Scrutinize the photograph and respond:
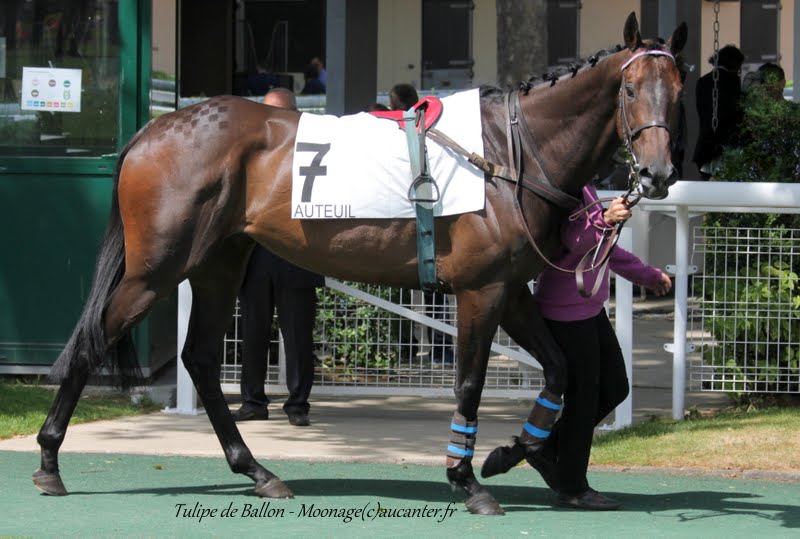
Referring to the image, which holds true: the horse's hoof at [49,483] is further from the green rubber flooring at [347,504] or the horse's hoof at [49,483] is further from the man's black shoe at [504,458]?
the man's black shoe at [504,458]

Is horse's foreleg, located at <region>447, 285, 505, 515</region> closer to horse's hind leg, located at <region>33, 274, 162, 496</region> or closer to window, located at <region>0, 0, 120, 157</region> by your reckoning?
horse's hind leg, located at <region>33, 274, 162, 496</region>

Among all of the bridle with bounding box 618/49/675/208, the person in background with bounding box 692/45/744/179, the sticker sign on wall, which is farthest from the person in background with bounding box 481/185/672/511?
the person in background with bounding box 692/45/744/179

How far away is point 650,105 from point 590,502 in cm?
186

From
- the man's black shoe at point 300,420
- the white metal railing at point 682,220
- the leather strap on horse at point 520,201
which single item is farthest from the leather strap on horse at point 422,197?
the man's black shoe at point 300,420

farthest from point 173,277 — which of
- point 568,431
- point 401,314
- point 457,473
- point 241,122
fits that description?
point 401,314

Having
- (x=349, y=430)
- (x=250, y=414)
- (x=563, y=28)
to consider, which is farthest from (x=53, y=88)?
(x=563, y=28)

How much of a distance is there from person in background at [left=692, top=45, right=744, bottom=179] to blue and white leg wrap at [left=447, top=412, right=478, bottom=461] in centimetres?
545

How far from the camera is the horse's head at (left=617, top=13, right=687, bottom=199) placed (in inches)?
205

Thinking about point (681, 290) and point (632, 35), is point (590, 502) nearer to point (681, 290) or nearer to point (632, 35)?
point (632, 35)

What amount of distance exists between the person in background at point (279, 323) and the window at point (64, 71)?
1.48 metres

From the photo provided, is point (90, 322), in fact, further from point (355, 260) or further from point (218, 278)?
point (355, 260)

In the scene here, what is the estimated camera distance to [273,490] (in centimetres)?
606

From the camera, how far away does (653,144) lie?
207 inches

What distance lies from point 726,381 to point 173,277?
391 centimetres
